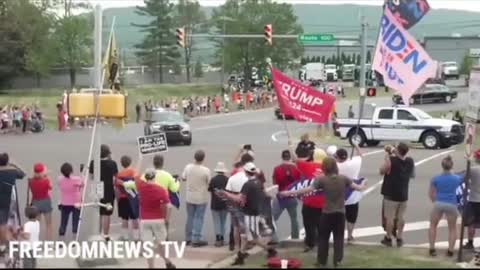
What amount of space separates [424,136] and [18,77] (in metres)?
56.1

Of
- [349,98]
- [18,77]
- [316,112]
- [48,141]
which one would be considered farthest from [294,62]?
[316,112]

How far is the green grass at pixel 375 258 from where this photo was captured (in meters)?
11.7

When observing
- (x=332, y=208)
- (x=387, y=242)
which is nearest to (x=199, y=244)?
(x=387, y=242)

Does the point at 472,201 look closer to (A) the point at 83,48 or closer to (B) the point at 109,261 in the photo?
(B) the point at 109,261

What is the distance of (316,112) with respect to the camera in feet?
48.9

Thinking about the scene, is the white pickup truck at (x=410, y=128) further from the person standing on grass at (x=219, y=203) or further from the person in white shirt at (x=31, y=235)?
the person in white shirt at (x=31, y=235)

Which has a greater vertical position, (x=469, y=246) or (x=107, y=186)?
(x=107, y=186)

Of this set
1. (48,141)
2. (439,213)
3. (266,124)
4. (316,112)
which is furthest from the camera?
(266,124)

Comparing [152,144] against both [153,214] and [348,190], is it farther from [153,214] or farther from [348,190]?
[348,190]

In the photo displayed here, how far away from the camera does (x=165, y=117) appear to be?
3950 centimetres

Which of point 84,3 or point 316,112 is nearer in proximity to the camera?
point 316,112

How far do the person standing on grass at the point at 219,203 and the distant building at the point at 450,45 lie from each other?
126379 millimetres

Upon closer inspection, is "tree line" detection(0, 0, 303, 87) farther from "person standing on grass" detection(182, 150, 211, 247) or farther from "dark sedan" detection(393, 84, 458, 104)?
"person standing on grass" detection(182, 150, 211, 247)

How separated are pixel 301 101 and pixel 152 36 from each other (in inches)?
4011
